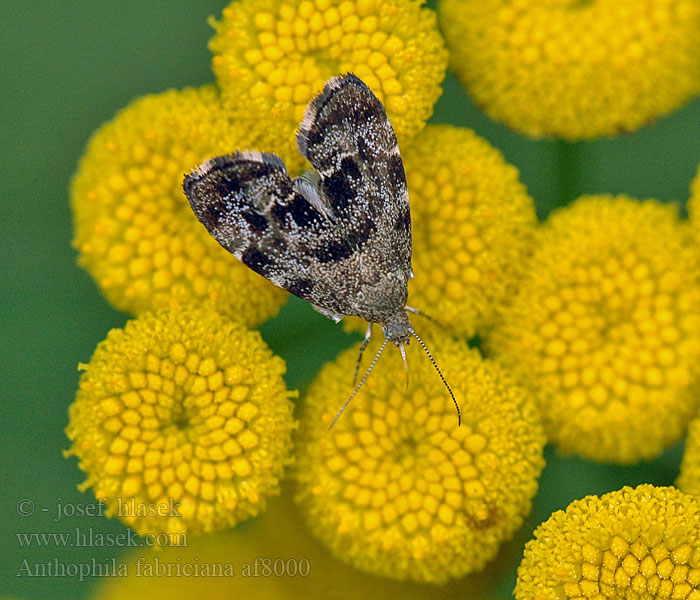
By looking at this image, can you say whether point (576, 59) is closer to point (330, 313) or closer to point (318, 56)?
point (318, 56)

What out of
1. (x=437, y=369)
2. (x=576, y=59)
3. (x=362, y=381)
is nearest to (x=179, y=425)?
(x=362, y=381)

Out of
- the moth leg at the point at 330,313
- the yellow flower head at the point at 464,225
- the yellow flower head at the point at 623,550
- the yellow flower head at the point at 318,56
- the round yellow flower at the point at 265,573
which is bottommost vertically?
the round yellow flower at the point at 265,573

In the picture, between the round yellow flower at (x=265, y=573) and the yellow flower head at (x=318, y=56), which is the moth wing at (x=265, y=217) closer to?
the yellow flower head at (x=318, y=56)

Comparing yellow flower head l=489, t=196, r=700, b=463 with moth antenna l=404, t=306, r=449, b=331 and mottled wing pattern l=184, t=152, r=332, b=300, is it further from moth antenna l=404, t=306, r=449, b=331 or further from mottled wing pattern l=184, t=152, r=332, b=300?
mottled wing pattern l=184, t=152, r=332, b=300

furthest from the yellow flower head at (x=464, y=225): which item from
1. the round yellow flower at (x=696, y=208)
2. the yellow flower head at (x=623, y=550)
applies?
the yellow flower head at (x=623, y=550)

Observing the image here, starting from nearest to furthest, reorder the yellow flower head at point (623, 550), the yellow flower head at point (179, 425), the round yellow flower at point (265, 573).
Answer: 1. the yellow flower head at point (623, 550)
2. the yellow flower head at point (179, 425)
3. the round yellow flower at point (265, 573)

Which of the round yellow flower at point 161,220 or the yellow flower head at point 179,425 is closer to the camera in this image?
the yellow flower head at point 179,425

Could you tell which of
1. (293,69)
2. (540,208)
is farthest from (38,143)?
(540,208)
